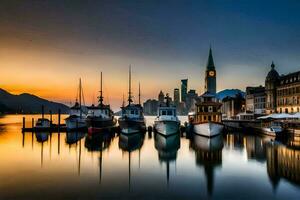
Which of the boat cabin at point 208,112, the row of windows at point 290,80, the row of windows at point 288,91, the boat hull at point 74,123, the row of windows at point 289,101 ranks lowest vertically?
the boat hull at point 74,123

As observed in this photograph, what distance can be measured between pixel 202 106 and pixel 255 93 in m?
66.5

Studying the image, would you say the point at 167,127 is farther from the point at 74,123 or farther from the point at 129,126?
the point at 74,123

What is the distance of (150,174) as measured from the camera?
35188mm

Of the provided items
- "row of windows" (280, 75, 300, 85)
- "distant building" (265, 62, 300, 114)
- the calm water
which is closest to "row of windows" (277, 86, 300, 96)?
"distant building" (265, 62, 300, 114)

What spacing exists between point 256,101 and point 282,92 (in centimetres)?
2971

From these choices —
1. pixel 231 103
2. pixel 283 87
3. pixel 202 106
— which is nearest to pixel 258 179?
pixel 202 106

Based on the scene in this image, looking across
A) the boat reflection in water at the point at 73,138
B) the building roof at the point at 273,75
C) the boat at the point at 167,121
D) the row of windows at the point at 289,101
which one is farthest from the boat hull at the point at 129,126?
the building roof at the point at 273,75

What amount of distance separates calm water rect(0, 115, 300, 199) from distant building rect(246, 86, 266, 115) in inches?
3059

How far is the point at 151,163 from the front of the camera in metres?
42.7

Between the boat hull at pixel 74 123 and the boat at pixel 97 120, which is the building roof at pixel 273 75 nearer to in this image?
the boat at pixel 97 120

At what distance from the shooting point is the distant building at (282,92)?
9525 cm

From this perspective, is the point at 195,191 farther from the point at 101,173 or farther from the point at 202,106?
the point at 202,106

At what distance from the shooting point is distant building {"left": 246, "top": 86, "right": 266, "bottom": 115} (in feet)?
417

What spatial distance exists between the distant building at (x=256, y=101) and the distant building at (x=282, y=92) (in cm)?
1078
